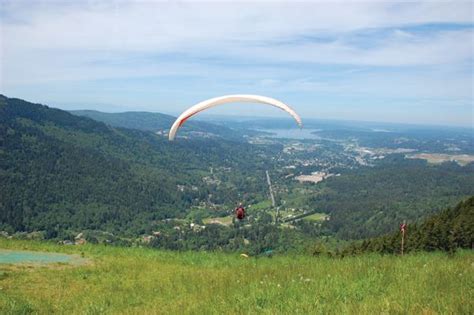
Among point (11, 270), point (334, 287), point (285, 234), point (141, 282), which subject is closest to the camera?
point (334, 287)

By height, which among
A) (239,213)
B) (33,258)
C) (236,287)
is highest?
(239,213)

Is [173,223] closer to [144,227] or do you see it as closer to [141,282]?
[144,227]

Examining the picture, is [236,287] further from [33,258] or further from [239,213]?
[33,258]

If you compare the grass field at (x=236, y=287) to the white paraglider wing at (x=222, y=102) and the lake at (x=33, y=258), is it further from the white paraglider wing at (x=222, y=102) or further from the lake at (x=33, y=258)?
the white paraglider wing at (x=222, y=102)

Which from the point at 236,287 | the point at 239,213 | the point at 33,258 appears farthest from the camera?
the point at 33,258

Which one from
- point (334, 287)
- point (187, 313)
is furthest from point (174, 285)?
point (334, 287)

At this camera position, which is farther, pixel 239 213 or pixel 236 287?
pixel 239 213

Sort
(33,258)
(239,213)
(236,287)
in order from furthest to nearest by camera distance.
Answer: (33,258) < (239,213) < (236,287)

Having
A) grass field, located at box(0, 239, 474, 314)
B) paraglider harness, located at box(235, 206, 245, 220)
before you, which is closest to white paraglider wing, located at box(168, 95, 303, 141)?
paraglider harness, located at box(235, 206, 245, 220)

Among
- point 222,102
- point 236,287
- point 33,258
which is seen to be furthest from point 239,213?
point 33,258
